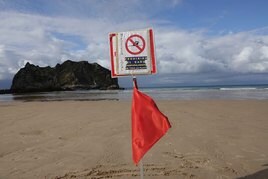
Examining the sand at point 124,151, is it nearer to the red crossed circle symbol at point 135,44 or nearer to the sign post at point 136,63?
the sign post at point 136,63

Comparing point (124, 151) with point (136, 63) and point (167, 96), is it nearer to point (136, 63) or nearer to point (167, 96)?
point (136, 63)

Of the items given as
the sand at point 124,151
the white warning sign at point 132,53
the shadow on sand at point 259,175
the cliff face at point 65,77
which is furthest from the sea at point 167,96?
the cliff face at point 65,77

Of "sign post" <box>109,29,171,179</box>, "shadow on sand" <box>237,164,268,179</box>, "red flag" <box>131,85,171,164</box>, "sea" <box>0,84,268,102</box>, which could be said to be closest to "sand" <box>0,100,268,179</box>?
"shadow on sand" <box>237,164,268,179</box>

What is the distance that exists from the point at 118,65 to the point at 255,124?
19.7 ft

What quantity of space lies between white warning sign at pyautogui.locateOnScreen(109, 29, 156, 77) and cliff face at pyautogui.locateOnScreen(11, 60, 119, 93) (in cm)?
7164

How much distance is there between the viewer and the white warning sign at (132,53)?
4.09m

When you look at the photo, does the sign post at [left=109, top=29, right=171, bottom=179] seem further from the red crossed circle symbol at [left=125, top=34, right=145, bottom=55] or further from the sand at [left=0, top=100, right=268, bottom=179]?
the sand at [left=0, top=100, right=268, bottom=179]

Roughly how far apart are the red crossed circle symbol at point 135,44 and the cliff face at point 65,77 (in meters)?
71.7

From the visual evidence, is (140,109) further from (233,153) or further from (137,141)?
(233,153)

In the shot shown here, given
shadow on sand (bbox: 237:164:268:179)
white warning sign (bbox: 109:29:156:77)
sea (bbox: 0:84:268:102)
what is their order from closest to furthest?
white warning sign (bbox: 109:29:156:77) < shadow on sand (bbox: 237:164:268:179) < sea (bbox: 0:84:268:102)

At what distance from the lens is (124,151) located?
600 cm

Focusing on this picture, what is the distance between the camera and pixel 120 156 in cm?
570

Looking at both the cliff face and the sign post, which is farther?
the cliff face

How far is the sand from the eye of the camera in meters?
4.88
